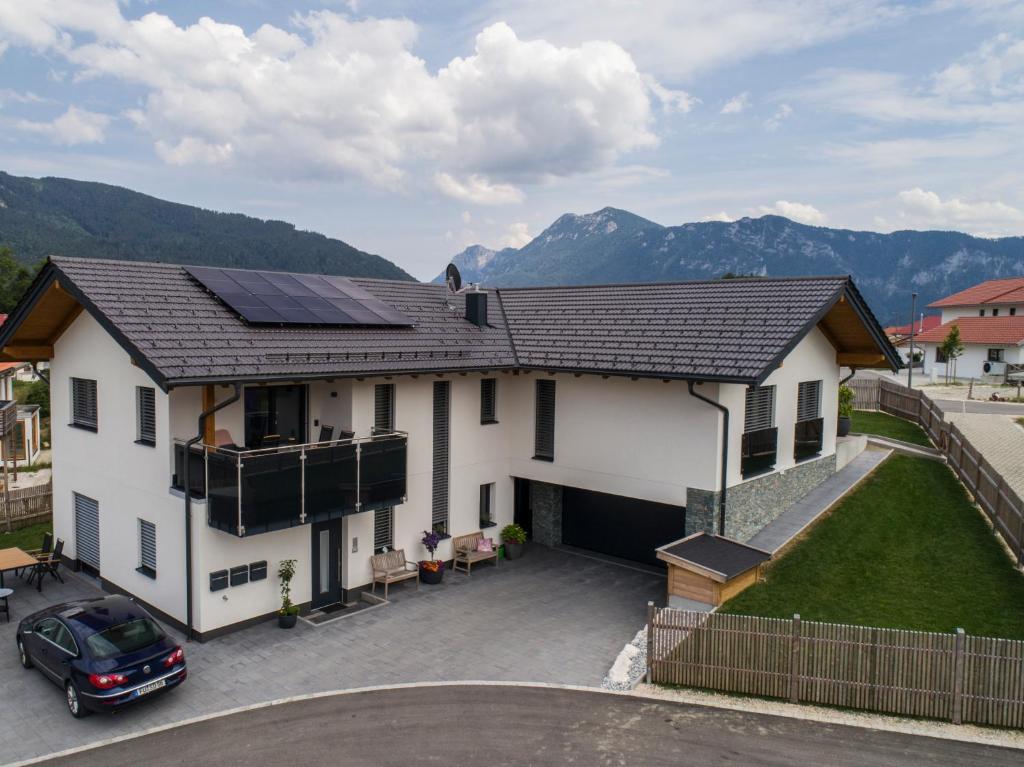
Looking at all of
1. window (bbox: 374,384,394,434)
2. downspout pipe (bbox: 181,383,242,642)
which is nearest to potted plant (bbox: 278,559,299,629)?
downspout pipe (bbox: 181,383,242,642)

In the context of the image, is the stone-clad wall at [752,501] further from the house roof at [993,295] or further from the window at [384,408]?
the house roof at [993,295]

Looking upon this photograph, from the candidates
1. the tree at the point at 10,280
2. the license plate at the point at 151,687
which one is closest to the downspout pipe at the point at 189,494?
the license plate at the point at 151,687

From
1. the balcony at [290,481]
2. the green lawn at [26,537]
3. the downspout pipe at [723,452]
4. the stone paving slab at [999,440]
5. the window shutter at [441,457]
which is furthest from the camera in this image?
the stone paving slab at [999,440]

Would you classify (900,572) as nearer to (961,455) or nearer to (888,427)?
(961,455)

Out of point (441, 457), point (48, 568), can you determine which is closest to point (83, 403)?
point (48, 568)

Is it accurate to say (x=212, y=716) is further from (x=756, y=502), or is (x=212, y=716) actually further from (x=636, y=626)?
(x=756, y=502)

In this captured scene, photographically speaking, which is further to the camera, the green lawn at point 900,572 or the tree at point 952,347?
the tree at point 952,347
